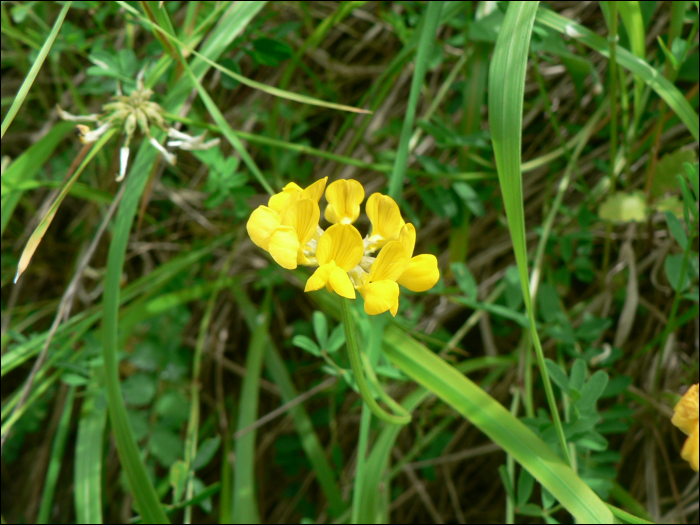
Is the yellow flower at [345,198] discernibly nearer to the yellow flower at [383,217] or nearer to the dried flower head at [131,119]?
the yellow flower at [383,217]

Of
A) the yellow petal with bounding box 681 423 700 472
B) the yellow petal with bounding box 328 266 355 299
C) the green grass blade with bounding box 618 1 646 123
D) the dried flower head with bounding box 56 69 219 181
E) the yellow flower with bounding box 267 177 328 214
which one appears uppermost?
the green grass blade with bounding box 618 1 646 123

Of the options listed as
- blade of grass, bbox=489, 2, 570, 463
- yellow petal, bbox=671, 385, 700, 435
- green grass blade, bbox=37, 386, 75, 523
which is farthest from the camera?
green grass blade, bbox=37, 386, 75, 523

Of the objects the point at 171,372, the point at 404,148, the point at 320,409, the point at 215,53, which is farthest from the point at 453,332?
the point at 215,53

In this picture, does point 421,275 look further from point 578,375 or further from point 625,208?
point 625,208

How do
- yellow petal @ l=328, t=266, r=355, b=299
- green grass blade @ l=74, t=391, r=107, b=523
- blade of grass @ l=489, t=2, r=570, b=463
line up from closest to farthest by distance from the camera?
yellow petal @ l=328, t=266, r=355, b=299, blade of grass @ l=489, t=2, r=570, b=463, green grass blade @ l=74, t=391, r=107, b=523

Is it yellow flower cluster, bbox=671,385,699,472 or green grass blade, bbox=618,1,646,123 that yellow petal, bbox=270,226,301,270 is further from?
green grass blade, bbox=618,1,646,123

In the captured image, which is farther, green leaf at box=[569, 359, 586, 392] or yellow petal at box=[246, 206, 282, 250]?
green leaf at box=[569, 359, 586, 392]

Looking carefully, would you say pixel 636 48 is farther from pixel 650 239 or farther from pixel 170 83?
pixel 170 83

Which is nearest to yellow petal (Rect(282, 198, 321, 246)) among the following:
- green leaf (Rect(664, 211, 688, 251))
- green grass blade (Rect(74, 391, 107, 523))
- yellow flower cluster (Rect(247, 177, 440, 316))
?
yellow flower cluster (Rect(247, 177, 440, 316))
